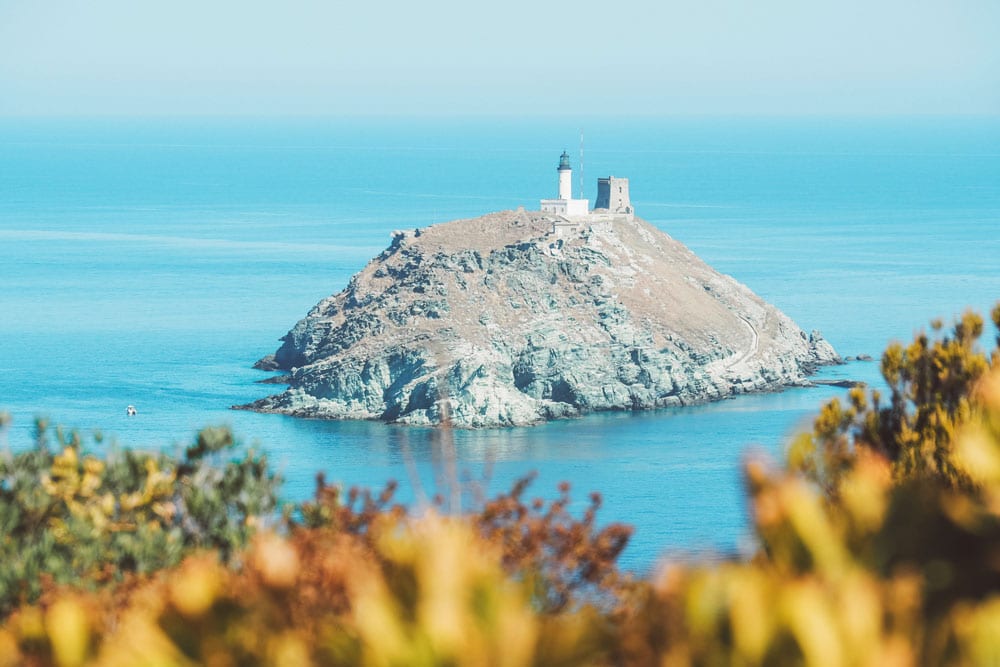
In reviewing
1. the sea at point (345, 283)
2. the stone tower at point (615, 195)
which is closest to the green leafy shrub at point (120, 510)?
the sea at point (345, 283)

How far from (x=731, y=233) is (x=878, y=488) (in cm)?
12432

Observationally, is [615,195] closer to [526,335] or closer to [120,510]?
[526,335]

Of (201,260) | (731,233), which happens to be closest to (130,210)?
(201,260)

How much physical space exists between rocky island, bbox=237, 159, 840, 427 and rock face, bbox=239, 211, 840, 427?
0.26ft

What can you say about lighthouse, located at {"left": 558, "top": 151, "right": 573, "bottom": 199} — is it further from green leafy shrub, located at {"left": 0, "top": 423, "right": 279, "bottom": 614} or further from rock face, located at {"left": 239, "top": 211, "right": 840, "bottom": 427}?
green leafy shrub, located at {"left": 0, "top": 423, "right": 279, "bottom": 614}

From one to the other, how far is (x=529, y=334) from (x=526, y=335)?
20 cm

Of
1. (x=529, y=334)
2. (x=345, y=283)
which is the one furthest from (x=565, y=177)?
(x=345, y=283)

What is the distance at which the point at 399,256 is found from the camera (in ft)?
245

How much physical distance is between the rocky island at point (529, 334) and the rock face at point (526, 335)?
0.08m

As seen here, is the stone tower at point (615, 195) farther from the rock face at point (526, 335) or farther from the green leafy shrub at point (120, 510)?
the green leafy shrub at point (120, 510)

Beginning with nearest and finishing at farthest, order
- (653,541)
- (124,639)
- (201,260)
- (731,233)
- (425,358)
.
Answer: (124,639), (653,541), (425,358), (201,260), (731,233)

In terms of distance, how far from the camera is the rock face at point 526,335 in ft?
212

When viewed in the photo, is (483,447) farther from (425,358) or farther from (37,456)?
(37,456)

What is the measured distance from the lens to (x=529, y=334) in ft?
222
